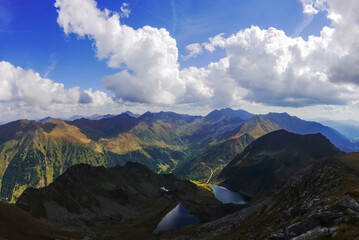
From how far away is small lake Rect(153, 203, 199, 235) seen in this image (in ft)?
515

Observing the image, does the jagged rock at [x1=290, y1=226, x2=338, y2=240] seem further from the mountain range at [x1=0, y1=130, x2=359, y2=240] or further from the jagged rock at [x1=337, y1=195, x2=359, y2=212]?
the jagged rock at [x1=337, y1=195, x2=359, y2=212]

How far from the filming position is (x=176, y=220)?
172250 millimetres

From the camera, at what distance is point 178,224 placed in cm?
16150

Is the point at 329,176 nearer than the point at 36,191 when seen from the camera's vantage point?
Yes

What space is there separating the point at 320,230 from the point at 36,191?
624ft

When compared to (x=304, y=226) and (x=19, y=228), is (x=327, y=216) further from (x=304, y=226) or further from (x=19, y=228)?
(x=19, y=228)

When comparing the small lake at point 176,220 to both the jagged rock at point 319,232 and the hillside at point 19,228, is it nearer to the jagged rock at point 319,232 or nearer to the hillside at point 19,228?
the hillside at point 19,228

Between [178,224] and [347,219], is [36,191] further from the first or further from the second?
[347,219]

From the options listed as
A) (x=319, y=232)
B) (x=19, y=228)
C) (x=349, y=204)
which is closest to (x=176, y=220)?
(x=19, y=228)

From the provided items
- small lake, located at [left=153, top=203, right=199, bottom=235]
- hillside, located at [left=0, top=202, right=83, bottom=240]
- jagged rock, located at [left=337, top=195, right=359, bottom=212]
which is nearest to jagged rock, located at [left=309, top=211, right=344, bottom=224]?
jagged rock, located at [left=337, top=195, right=359, bottom=212]

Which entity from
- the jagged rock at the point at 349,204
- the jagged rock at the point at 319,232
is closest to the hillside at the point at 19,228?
the jagged rock at the point at 319,232

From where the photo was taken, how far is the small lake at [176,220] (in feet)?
515

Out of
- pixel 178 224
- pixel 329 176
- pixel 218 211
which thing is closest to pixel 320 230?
pixel 329 176

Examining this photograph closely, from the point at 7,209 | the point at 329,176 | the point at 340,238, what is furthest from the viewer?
the point at 7,209
